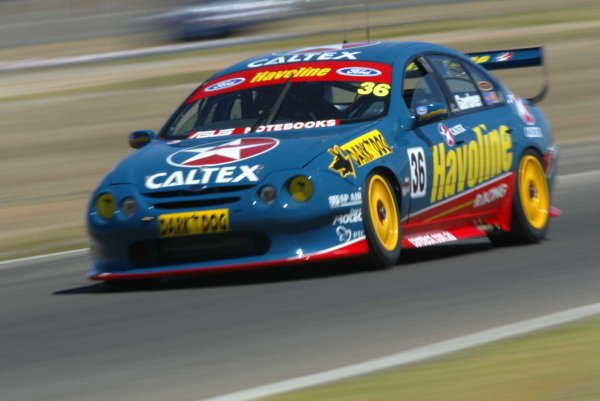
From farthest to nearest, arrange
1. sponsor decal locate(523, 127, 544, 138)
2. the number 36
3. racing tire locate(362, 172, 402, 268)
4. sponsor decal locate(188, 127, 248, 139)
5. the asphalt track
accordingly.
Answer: sponsor decal locate(523, 127, 544, 138), the number 36, sponsor decal locate(188, 127, 248, 139), racing tire locate(362, 172, 402, 268), the asphalt track

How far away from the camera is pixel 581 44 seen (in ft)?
82.1

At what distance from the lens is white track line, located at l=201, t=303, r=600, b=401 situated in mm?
4909

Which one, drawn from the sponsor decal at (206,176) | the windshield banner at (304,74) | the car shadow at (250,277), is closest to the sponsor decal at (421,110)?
the windshield banner at (304,74)

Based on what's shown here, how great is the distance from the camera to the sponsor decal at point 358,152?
7.64m

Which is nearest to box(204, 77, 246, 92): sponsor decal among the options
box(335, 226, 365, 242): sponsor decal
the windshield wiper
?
the windshield wiper

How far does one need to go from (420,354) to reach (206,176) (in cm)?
243

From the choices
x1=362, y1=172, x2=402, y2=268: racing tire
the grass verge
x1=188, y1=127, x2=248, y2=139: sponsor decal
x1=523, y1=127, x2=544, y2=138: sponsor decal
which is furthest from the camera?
x1=523, y1=127, x2=544, y2=138: sponsor decal

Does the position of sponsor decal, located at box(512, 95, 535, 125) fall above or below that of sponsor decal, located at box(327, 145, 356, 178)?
below

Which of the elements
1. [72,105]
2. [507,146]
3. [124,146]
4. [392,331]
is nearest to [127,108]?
[72,105]

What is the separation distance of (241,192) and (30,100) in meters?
15.7

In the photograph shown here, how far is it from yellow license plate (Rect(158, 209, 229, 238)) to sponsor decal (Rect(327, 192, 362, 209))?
22.4 inches

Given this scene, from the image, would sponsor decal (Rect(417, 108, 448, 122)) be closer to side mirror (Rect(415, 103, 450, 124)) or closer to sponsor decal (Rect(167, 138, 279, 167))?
side mirror (Rect(415, 103, 450, 124))

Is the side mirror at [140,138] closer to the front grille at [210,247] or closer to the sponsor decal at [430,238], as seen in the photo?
the front grille at [210,247]

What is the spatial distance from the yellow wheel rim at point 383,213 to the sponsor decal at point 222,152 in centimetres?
62
